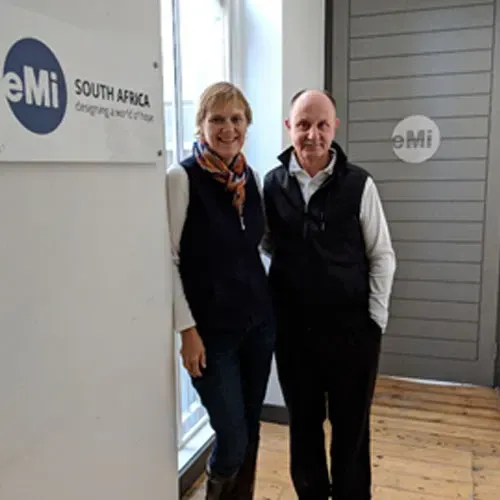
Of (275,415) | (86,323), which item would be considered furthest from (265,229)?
(275,415)

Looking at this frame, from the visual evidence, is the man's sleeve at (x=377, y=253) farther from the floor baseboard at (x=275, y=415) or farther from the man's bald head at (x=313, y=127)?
the floor baseboard at (x=275, y=415)

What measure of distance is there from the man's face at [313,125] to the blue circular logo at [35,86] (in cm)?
80

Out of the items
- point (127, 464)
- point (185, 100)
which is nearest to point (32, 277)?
point (127, 464)

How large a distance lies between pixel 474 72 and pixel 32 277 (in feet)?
8.61

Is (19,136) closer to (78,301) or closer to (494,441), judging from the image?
(78,301)

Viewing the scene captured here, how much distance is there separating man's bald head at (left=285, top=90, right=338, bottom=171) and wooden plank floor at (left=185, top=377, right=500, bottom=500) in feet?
4.28

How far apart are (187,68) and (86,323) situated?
57.1 inches

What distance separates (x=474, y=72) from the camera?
280 centimetres

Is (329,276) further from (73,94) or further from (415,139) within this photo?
(415,139)

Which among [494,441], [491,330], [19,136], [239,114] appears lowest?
[494,441]

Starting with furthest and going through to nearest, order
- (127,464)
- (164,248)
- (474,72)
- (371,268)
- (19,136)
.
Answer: (474,72), (371,268), (164,248), (127,464), (19,136)

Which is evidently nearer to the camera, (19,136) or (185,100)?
(19,136)

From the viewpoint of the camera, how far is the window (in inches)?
81.5

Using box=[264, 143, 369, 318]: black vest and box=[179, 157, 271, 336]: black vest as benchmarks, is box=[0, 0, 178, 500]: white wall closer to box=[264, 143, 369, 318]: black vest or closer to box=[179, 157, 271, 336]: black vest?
box=[179, 157, 271, 336]: black vest
